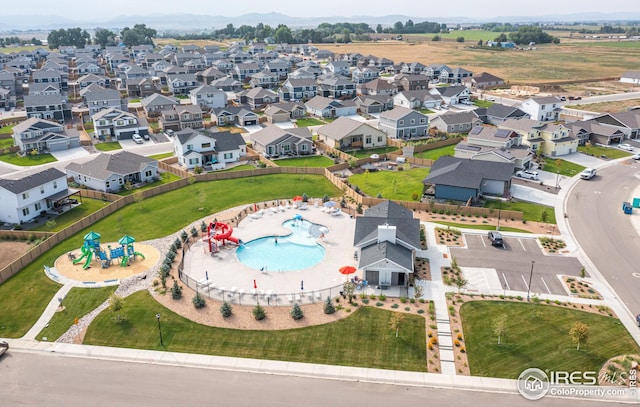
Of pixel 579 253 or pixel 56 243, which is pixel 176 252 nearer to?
pixel 56 243

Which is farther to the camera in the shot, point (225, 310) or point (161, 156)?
point (161, 156)

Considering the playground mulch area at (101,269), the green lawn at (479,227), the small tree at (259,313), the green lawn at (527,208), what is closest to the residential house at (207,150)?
the playground mulch area at (101,269)

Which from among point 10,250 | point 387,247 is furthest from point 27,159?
point 387,247

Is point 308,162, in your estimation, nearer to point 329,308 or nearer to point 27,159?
point 329,308

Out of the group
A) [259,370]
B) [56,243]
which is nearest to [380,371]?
[259,370]

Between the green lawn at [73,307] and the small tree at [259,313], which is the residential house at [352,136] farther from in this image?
the green lawn at [73,307]

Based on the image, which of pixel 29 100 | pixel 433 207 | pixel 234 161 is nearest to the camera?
pixel 433 207

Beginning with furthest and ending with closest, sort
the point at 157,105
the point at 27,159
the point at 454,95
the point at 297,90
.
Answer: the point at 297,90 < the point at 454,95 < the point at 157,105 < the point at 27,159
